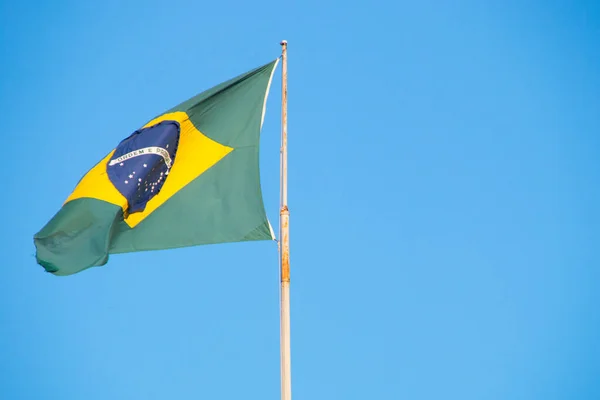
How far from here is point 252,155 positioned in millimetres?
17203

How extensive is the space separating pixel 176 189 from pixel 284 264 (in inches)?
115

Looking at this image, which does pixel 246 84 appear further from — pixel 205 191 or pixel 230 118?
pixel 205 191

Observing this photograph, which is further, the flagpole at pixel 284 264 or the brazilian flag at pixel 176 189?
the brazilian flag at pixel 176 189

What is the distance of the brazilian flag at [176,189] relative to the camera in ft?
54.2

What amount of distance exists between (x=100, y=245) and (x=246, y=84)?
14.2 ft

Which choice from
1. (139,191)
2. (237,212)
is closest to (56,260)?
(139,191)

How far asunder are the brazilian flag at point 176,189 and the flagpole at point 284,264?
1.10 feet

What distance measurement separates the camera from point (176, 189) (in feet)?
56.7

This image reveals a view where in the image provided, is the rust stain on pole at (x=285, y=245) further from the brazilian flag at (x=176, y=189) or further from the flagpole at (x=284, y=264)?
the brazilian flag at (x=176, y=189)

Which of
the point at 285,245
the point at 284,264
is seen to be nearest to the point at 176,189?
the point at 285,245

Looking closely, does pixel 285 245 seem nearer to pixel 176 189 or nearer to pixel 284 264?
pixel 284 264

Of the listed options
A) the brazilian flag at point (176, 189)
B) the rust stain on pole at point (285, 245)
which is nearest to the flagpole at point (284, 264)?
the rust stain on pole at point (285, 245)

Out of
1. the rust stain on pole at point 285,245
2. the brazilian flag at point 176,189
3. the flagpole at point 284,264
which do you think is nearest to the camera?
the flagpole at point 284,264

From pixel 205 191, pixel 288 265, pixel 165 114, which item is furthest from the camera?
pixel 165 114
